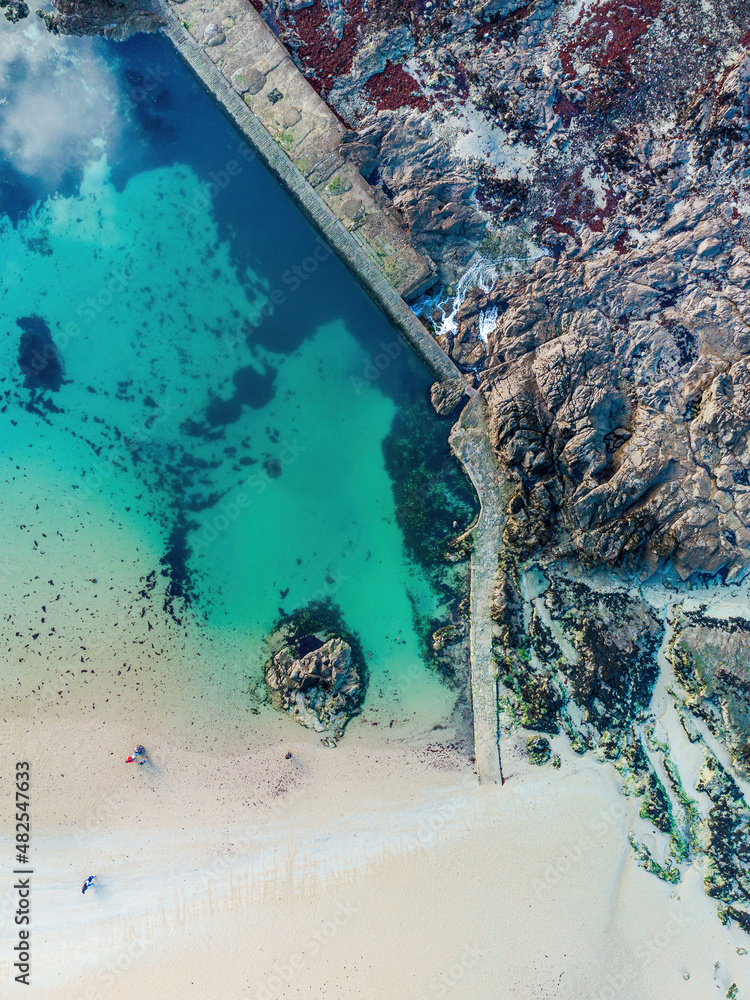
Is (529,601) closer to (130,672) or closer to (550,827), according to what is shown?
(550,827)

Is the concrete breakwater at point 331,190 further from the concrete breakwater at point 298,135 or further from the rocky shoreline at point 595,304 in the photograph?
the rocky shoreline at point 595,304

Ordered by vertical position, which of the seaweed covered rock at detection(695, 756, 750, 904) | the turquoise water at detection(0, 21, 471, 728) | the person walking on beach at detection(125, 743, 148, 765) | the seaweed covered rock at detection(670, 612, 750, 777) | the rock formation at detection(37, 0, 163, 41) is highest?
the rock formation at detection(37, 0, 163, 41)

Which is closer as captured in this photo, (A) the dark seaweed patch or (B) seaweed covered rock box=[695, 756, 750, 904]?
(B) seaweed covered rock box=[695, 756, 750, 904]

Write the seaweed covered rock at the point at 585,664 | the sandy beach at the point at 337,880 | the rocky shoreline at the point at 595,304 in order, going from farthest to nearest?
the seaweed covered rock at the point at 585,664
the rocky shoreline at the point at 595,304
the sandy beach at the point at 337,880

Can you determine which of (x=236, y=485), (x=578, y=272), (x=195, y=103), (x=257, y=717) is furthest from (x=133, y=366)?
(x=578, y=272)

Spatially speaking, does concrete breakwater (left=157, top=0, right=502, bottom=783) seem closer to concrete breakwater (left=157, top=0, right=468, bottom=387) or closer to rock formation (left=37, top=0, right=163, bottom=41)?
concrete breakwater (left=157, top=0, right=468, bottom=387)

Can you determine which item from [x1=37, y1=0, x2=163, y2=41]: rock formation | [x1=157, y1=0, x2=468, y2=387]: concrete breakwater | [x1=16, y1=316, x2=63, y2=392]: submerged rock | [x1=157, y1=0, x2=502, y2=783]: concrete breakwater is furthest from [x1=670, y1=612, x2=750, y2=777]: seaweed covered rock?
[x1=37, y1=0, x2=163, y2=41]: rock formation

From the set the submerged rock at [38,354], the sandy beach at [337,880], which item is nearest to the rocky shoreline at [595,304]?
the sandy beach at [337,880]
